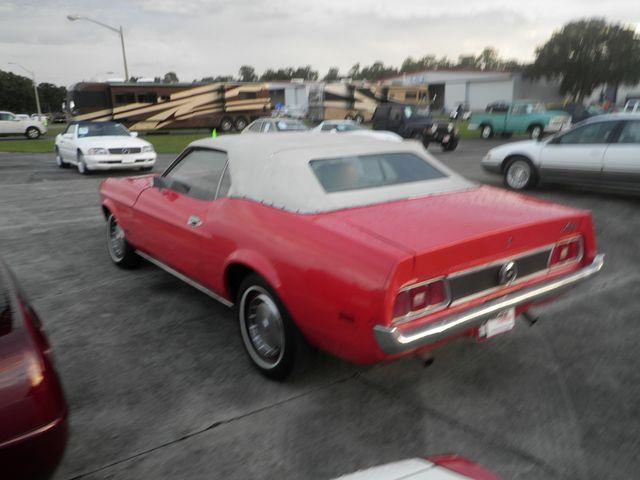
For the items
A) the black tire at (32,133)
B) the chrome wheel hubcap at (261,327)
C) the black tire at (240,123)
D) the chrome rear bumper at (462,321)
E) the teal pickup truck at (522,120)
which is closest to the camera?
the chrome rear bumper at (462,321)

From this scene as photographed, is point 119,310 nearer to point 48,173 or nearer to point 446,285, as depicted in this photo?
point 446,285

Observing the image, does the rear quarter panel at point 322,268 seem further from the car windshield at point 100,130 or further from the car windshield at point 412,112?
the car windshield at point 412,112

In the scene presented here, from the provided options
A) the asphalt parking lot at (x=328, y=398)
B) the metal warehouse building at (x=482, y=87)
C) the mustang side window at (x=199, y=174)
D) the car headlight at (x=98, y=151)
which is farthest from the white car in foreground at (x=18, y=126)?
the metal warehouse building at (x=482, y=87)

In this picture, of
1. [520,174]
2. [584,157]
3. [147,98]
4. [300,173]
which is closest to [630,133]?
[584,157]

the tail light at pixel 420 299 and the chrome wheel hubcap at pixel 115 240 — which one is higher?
the tail light at pixel 420 299

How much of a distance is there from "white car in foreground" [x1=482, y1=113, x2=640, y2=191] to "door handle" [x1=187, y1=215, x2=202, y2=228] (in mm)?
7203

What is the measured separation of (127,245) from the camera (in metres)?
5.22

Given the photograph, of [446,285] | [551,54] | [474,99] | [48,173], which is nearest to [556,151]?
[446,285]

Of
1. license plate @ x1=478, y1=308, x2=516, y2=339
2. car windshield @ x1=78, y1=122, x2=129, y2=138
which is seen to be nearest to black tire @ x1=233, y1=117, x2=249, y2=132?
car windshield @ x1=78, y1=122, x2=129, y2=138

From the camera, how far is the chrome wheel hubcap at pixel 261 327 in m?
3.16

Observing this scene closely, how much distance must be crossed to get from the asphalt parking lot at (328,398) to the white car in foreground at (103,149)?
30.5 ft

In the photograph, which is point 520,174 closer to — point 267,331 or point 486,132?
point 267,331

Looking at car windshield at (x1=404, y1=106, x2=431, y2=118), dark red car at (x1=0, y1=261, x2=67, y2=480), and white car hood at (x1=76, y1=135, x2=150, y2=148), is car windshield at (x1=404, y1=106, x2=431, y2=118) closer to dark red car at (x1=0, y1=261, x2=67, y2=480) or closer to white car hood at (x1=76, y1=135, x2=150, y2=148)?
white car hood at (x1=76, y1=135, x2=150, y2=148)

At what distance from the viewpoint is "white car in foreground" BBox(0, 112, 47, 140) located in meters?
30.7
